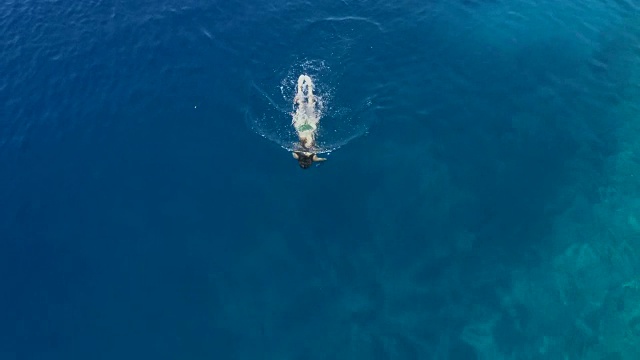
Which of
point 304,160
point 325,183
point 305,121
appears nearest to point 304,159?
point 304,160

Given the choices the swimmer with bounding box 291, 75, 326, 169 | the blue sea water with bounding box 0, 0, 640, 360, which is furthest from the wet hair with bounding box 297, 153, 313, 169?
the blue sea water with bounding box 0, 0, 640, 360

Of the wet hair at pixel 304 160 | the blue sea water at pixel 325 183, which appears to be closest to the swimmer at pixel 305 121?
the wet hair at pixel 304 160

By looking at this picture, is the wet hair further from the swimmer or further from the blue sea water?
the blue sea water

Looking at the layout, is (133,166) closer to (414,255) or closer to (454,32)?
(414,255)

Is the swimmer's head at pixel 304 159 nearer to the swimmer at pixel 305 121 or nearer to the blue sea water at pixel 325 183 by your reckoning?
the swimmer at pixel 305 121

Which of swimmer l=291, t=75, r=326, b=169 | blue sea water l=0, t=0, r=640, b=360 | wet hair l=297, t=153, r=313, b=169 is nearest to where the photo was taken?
blue sea water l=0, t=0, r=640, b=360

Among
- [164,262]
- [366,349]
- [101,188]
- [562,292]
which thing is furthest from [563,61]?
[101,188]

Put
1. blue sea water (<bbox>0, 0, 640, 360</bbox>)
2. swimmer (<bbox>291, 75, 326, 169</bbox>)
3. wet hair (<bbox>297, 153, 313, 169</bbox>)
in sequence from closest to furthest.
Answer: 1. blue sea water (<bbox>0, 0, 640, 360</bbox>)
2. wet hair (<bbox>297, 153, 313, 169</bbox>)
3. swimmer (<bbox>291, 75, 326, 169</bbox>)
